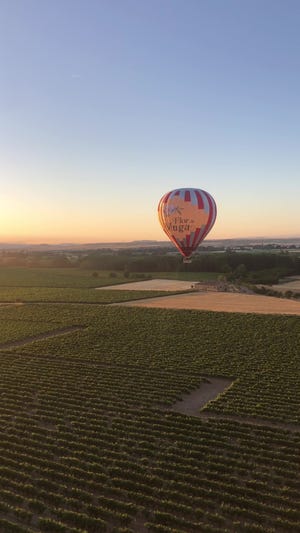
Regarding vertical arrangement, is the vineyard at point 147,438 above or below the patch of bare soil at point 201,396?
above

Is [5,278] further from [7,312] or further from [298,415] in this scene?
[298,415]

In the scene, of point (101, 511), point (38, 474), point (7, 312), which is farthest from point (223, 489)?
point (7, 312)

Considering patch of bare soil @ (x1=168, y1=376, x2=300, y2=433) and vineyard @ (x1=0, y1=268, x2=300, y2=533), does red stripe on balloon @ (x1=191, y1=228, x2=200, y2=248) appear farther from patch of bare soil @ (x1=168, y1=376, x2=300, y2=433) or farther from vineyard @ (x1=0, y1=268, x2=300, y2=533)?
patch of bare soil @ (x1=168, y1=376, x2=300, y2=433)

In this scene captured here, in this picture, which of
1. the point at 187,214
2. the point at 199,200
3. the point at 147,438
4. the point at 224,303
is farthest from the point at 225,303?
the point at 147,438

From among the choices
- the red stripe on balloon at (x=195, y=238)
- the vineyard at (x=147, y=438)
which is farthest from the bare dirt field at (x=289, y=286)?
the vineyard at (x=147, y=438)

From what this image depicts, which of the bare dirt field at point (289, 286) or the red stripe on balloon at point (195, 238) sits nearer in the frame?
the red stripe on balloon at point (195, 238)

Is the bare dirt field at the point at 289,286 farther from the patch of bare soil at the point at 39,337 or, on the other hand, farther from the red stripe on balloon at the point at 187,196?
the patch of bare soil at the point at 39,337

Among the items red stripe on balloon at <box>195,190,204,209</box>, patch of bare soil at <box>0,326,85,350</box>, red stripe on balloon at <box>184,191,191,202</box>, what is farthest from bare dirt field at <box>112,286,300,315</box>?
patch of bare soil at <box>0,326,85,350</box>
